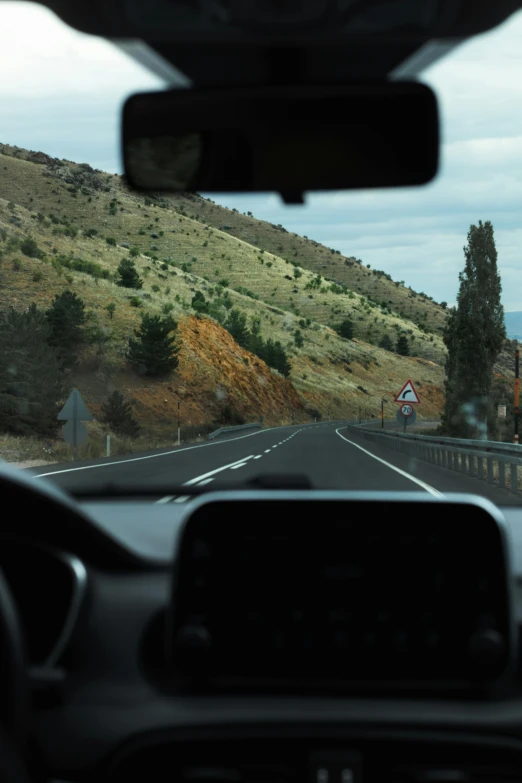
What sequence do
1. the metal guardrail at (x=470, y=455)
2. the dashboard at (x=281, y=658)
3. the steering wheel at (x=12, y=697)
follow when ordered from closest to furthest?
the steering wheel at (x=12, y=697) < the dashboard at (x=281, y=658) < the metal guardrail at (x=470, y=455)

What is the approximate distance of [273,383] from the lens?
263 ft

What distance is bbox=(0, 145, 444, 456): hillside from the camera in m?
56.7

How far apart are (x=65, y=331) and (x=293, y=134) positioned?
145 ft

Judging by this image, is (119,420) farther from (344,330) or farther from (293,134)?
(293,134)

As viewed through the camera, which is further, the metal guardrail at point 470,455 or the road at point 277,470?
the road at point 277,470

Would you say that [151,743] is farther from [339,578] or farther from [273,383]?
[273,383]

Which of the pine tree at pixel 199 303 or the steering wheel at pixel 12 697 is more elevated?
the pine tree at pixel 199 303

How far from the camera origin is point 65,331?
153 ft

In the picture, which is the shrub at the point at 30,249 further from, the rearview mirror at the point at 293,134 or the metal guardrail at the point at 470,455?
the rearview mirror at the point at 293,134

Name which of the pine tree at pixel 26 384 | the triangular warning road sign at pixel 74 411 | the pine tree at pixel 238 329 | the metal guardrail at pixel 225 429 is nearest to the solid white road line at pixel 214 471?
the triangular warning road sign at pixel 74 411

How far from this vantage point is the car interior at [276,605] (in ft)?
10.6

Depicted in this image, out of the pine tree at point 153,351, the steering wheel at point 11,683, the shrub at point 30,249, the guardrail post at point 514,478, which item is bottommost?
the guardrail post at point 514,478

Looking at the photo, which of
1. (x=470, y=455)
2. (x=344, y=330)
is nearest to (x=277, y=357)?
(x=344, y=330)

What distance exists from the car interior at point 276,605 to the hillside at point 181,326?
4271 centimetres
